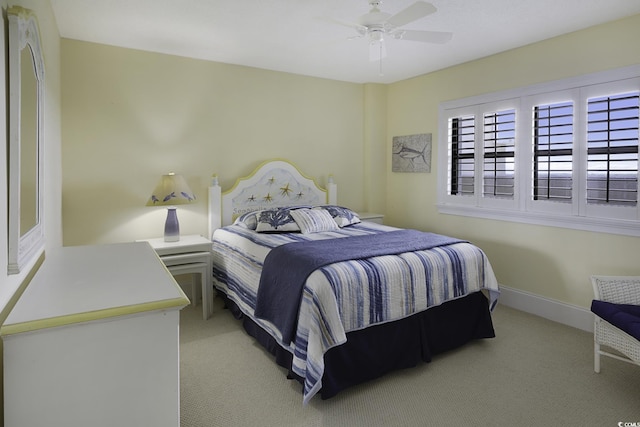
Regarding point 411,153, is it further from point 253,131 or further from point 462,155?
point 253,131

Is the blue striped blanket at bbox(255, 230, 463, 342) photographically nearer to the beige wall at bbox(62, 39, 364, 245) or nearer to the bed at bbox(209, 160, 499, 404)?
the bed at bbox(209, 160, 499, 404)

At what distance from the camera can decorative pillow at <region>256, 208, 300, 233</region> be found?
363 cm

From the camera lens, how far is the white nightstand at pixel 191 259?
134 inches

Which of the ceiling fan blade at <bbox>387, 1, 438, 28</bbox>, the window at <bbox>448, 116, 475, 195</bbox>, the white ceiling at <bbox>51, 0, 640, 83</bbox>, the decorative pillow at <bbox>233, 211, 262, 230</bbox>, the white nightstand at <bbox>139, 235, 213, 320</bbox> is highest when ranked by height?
the white ceiling at <bbox>51, 0, 640, 83</bbox>

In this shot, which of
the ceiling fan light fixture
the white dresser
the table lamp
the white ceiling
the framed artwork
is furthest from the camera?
the framed artwork

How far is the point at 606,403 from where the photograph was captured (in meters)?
2.25

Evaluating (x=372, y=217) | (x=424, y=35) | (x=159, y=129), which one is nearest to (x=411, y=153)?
(x=372, y=217)

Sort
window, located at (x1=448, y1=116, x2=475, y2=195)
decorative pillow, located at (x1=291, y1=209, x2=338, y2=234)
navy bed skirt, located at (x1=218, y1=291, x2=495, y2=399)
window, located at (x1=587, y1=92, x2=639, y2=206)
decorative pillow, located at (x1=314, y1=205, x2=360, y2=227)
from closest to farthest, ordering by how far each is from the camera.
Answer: navy bed skirt, located at (x1=218, y1=291, x2=495, y2=399) → window, located at (x1=587, y1=92, x2=639, y2=206) → decorative pillow, located at (x1=291, y1=209, x2=338, y2=234) → decorative pillow, located at (x1=314, y1=205, x2=360, y2=227) → window, located at (x1=448, y1=116, x2=475, y2=195)

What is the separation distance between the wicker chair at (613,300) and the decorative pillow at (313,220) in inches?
85.9

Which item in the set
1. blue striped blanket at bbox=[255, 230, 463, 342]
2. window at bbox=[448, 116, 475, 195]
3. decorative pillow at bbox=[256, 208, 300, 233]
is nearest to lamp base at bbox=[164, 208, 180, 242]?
decorative pillow at bbox=[256, 208, 300, 233]

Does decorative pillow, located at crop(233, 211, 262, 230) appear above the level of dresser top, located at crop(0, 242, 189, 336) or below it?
above

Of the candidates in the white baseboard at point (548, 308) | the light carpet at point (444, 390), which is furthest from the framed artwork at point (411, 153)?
the light carpet at point (444, 390)

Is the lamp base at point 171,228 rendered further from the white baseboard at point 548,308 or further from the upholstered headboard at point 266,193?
the white baseboard at point 548,308

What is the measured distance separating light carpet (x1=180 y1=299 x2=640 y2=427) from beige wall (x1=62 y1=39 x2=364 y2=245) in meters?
1.49
